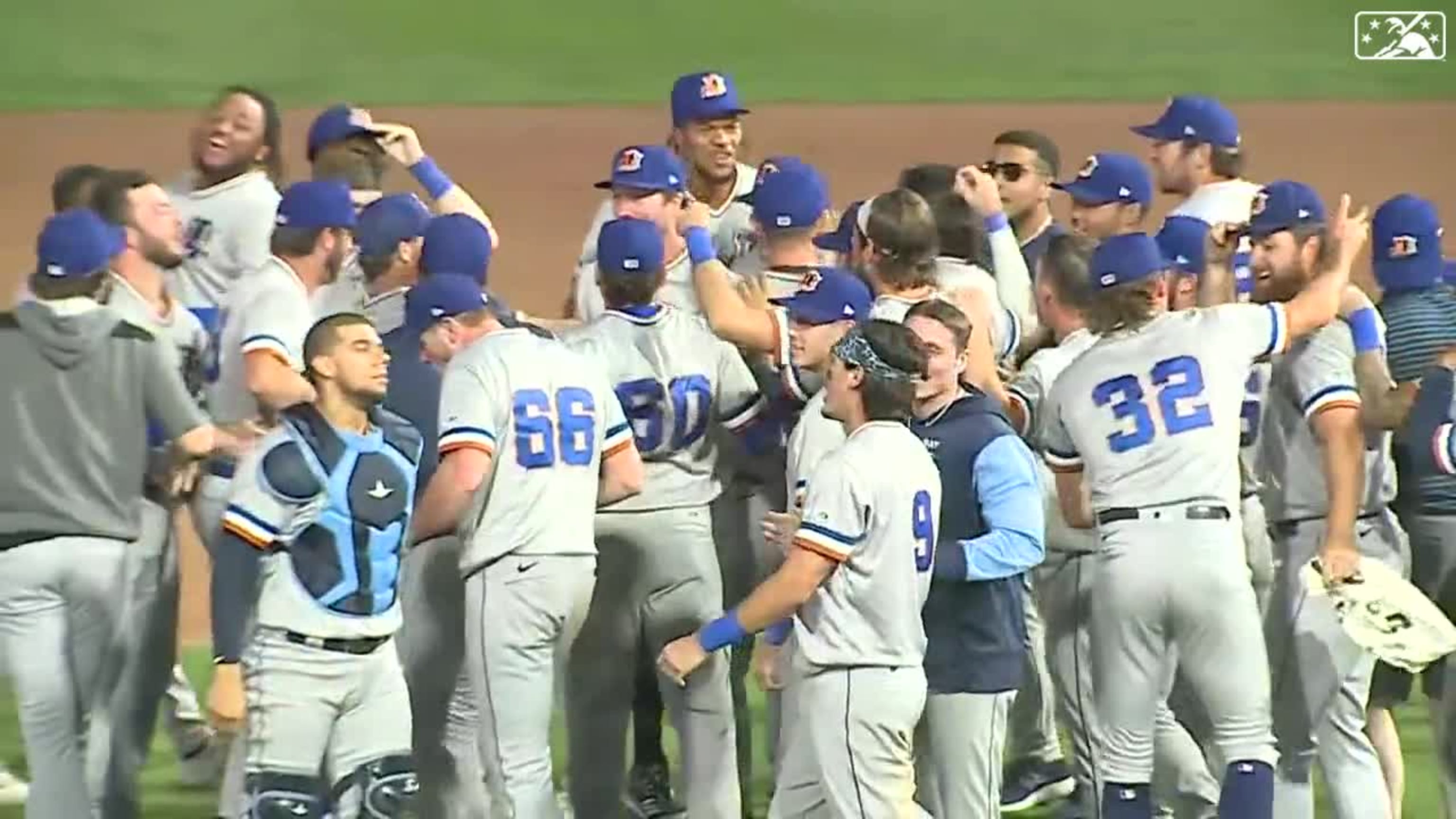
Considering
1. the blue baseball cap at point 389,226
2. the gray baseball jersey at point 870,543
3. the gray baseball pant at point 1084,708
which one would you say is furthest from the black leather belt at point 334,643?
the gray baseball pant at point 1084,708

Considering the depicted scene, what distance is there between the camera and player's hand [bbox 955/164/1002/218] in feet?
19.7

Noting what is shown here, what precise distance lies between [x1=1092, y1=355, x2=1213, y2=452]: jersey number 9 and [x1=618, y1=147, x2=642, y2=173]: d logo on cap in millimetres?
1323

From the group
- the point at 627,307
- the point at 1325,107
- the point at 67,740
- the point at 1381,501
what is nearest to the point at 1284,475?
the point at 1381,501

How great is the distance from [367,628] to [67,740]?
103 cm

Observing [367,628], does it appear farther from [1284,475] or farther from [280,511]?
[1284,475]

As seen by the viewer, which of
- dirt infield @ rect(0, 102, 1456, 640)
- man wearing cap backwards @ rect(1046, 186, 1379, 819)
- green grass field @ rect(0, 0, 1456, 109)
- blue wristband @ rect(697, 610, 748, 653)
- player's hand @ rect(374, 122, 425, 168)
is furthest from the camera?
green grass field @ rect(0, 0, 1456, 109)

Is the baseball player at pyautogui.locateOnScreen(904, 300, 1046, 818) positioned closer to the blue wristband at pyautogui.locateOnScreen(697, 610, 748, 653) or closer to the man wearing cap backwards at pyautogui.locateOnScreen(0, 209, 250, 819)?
the blue wristband at pyautogui.locateOnScreen(697, 610, 748, 653)

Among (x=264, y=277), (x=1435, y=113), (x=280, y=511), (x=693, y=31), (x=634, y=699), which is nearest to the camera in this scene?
(x=280, y=511)

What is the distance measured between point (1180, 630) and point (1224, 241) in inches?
56.7

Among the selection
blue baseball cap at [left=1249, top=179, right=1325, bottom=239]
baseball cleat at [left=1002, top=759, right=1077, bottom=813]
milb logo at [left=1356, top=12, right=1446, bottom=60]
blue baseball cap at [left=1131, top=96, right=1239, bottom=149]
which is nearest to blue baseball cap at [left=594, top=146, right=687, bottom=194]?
blue baseball cap at [left=1249, top=179, right=1325, bottom=239]

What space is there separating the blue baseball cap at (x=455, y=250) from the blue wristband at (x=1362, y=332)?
2062mm

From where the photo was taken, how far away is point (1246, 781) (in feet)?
17.0

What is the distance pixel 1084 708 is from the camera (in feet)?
18.2

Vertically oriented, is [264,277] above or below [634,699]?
above
